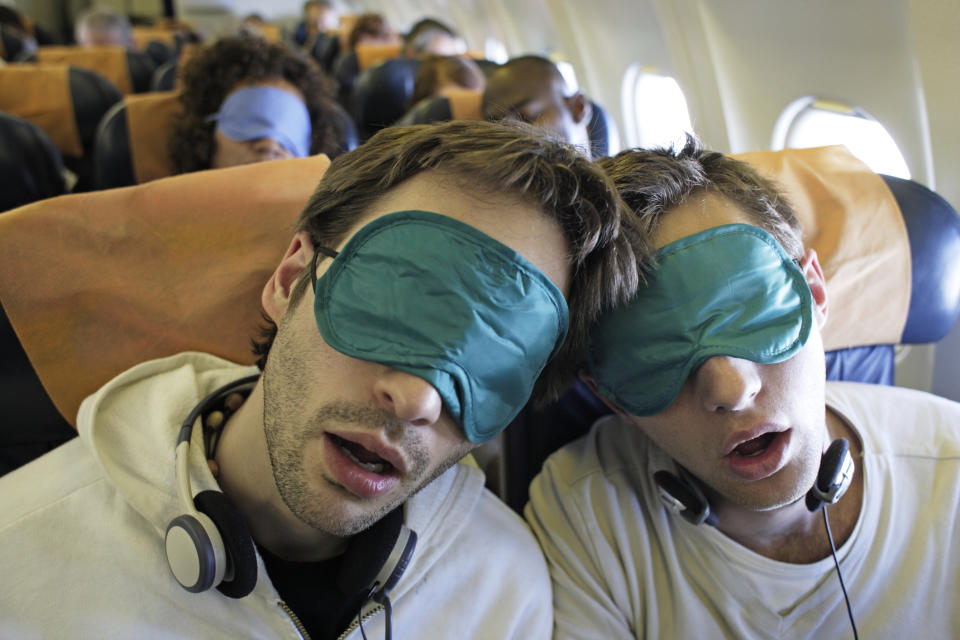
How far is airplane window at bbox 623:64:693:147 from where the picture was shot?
4.02 metres

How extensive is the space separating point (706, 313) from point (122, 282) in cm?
97

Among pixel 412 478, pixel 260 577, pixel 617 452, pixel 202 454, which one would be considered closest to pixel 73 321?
pixel 202 454

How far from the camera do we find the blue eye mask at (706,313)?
40.4 inches

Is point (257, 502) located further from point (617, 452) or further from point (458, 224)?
point (617, 452)

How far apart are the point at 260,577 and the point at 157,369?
1.36 feet

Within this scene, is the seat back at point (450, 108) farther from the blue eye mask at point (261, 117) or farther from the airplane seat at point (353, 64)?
the airplane seat at point (353, 64)

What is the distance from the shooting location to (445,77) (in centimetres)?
352

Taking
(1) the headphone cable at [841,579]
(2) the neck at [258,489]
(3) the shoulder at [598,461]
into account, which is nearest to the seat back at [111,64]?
(2) the neck at [258,489]

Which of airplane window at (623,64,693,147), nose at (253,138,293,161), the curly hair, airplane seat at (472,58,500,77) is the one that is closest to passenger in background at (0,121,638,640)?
nose at (253,138,293,161)

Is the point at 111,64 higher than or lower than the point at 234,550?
lower

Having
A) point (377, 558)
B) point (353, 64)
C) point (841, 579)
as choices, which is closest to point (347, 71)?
point (353, 64)

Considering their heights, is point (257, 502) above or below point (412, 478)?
below

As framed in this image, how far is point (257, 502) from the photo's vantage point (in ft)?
3.65

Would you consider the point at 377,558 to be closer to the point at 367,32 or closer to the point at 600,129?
the point at 600,129
